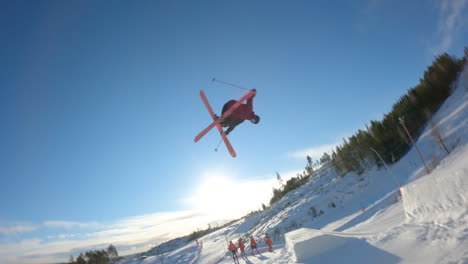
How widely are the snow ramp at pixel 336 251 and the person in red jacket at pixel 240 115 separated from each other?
746 centimetres

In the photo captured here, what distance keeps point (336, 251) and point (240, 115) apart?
8.59m

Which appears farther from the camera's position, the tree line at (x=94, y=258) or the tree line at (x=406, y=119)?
the tree line at (x=94, y=258)

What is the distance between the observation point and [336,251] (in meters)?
8.49

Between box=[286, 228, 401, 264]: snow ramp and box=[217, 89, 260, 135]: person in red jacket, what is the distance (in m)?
7.46

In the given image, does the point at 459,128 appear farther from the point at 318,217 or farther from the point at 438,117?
the point at 318,217

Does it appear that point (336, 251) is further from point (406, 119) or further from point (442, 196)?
point (406, 119)

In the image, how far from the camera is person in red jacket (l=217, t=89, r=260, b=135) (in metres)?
13.9

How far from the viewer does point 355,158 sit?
1398 inches

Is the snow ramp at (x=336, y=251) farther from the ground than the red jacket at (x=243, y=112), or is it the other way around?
the red jacket at (x=243, y=112)

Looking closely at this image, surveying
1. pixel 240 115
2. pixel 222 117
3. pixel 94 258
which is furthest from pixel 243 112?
pixel 94 258

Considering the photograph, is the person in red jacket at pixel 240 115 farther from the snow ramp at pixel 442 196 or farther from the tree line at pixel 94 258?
the tree line at pixel 94 258

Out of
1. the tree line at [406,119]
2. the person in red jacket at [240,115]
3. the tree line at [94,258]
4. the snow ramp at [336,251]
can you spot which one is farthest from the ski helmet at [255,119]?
the tree line at [94,258]

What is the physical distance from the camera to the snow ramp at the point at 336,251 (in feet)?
23.0

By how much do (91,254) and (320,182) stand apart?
6510 cm
